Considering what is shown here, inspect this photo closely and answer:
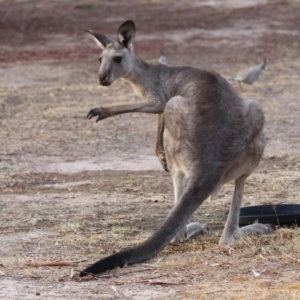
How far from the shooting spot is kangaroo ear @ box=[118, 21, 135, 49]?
22.8ft

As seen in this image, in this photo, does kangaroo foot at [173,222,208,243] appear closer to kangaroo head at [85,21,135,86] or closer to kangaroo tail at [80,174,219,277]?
kangaroo tail at [80,174,219,277]

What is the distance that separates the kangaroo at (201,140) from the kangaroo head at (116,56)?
32 centimetres

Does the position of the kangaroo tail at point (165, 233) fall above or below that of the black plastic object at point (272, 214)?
above

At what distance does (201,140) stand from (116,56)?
43.7 inches

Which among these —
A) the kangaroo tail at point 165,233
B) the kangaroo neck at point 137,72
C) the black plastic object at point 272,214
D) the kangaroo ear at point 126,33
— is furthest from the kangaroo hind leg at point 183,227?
the kangaroo ear at point 126,33

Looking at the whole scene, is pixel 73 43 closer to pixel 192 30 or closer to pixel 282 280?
pixel 192 30

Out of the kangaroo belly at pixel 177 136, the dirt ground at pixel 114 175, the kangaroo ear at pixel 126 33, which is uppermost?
the kangaroo ear at pixel 126 33

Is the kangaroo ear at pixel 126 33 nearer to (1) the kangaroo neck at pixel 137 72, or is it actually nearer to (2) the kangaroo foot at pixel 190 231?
(1) the kangaroo neck at pixel 137 72

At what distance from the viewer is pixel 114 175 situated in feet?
28.8

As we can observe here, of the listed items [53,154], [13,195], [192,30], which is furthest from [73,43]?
[13,195]

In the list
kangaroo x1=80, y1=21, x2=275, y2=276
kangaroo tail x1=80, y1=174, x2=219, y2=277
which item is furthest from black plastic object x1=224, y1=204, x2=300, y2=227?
kangaroo tail x1=80, y1=174, x2=219, y2=277

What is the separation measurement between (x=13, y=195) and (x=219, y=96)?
7.78ft

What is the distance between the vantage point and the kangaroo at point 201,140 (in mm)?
6023

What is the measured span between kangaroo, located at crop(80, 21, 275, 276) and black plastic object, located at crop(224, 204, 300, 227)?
0.14 meters
